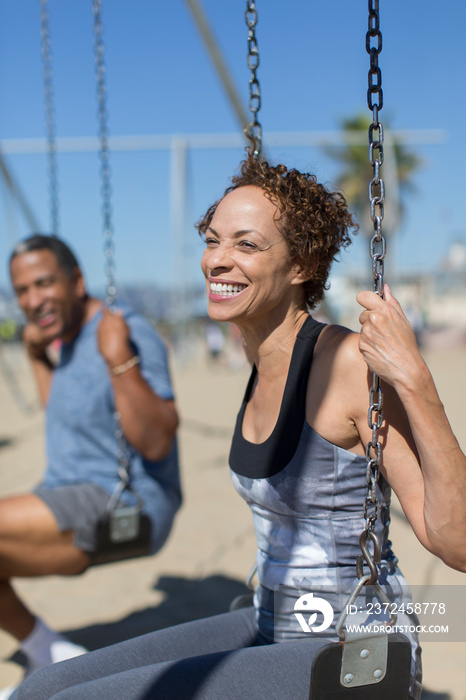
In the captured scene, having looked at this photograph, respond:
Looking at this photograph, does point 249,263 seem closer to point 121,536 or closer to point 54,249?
point 121,536

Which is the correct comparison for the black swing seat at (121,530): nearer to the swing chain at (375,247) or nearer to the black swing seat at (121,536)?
the black swing seat at (121,536)

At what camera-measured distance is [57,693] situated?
4.32 ft

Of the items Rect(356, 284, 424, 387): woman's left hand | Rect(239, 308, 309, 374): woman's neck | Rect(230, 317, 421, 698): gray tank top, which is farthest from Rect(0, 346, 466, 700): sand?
Rect(356, 284, 424, 387): woman's left hand

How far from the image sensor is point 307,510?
141cm

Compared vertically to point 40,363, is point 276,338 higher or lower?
higher

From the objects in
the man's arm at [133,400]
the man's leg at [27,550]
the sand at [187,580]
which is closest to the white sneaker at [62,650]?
the man's leg at [27,550]

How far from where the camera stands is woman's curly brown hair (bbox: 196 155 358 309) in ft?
5.04

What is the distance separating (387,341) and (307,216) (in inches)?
17.2

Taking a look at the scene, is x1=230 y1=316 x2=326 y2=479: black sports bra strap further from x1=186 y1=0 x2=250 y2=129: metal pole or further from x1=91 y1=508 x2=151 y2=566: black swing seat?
x1=186 y1=0 x2=250 y2=129: metal pole

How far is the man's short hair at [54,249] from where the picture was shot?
2.66 meters

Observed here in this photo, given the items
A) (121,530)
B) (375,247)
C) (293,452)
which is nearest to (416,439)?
(293,452)

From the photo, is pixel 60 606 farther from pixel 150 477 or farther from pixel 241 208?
pixel 241 208

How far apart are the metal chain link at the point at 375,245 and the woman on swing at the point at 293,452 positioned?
0.04 m

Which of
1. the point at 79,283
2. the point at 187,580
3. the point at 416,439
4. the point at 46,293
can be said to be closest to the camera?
the point at 416,439
